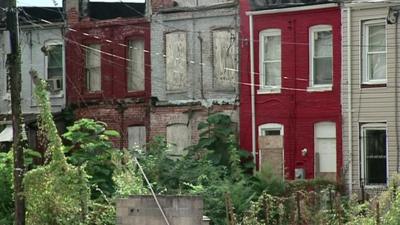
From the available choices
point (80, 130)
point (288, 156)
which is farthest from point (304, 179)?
point (80, 130)

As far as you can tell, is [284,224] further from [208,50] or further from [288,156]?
[208,50]

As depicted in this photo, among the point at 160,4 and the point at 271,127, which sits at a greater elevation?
the point at 160,4

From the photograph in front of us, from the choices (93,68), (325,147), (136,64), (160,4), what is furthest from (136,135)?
(325,147)

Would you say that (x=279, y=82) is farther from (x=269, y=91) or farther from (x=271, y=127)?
(x=271, y=127)

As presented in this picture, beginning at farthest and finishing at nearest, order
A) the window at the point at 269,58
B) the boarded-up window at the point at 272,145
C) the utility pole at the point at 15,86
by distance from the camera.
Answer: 1. the window at the point at 269,58
2. the boarded-up window at the point at 272,145
3. the utility pole at the point at 15,86

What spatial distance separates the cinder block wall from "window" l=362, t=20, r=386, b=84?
16187 millimetres

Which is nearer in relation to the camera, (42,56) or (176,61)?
(176,61)

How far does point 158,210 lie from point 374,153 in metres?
16.2

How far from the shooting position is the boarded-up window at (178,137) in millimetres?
34562

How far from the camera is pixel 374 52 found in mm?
30750

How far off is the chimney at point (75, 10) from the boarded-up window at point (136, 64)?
107 inches

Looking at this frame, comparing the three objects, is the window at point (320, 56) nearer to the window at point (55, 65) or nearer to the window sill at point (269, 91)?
the window sill at point (269, 91)

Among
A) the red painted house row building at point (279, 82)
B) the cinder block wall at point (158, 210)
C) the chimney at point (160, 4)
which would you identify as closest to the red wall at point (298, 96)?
the red painted house row building at point (279, 82)

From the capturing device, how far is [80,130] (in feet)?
84.3
